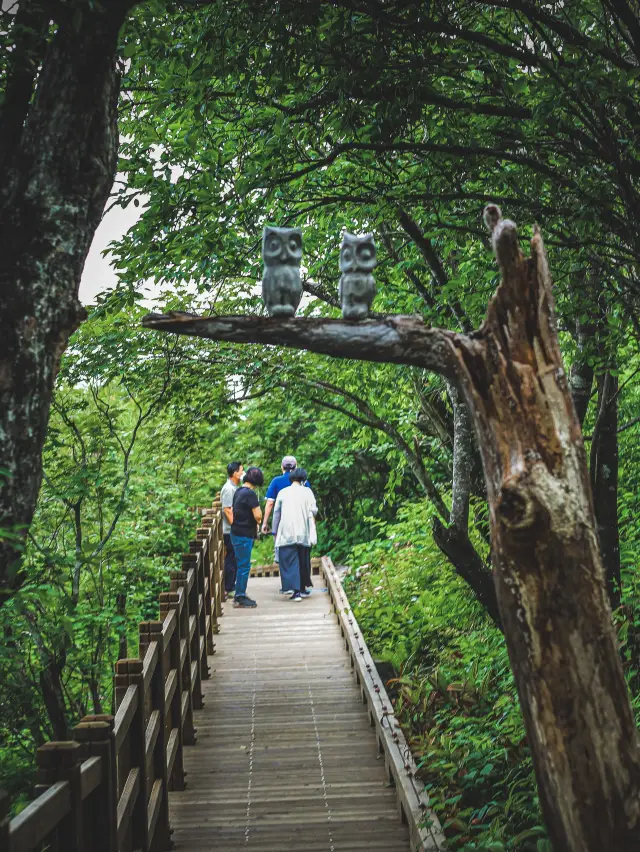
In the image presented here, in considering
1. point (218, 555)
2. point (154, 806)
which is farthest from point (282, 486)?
point (154, 806)

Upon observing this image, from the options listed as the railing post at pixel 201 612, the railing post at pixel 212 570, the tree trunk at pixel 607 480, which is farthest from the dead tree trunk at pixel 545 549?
the railing post at pixel 212 570

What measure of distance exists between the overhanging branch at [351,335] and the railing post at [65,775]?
5.95 ft

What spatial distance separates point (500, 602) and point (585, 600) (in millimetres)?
291

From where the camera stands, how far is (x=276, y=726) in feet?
25.7

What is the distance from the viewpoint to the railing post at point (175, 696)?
21.7 feet

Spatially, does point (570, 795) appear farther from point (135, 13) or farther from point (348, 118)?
point (135, 13)

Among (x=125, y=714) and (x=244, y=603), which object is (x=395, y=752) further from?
(x=244, y=603)

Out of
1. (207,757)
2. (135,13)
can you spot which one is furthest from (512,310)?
(207,757)

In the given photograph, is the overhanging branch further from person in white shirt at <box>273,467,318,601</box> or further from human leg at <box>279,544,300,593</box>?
human leg at <box>279,544,300,593</box>

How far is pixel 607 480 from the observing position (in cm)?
645

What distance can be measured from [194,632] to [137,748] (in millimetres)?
3487

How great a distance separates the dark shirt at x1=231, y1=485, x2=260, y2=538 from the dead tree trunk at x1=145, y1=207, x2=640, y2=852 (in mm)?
8162

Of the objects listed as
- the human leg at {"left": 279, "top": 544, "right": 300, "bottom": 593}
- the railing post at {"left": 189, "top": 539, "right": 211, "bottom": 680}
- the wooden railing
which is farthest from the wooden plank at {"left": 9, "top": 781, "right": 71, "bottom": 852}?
the human leg at {"left": 279, "top": 544, "right": 300, "bottom": 593}

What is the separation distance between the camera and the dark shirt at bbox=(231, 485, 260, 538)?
11031mm
